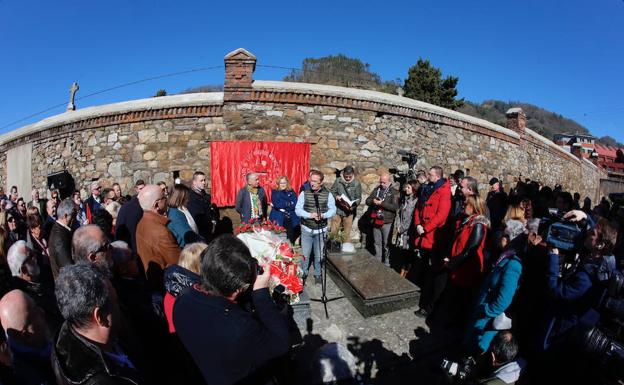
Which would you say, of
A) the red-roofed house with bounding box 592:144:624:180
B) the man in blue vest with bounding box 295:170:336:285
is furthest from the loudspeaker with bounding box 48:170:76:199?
the red-roofed house with bounding box 592:144:624:180

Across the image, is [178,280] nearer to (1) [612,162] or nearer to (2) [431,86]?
(2) [431,86]

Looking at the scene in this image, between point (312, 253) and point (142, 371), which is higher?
point (142, 371)

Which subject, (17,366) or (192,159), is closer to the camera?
(17,366)

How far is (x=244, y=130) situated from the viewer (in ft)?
27.5

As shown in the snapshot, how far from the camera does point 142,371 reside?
185 centimetres

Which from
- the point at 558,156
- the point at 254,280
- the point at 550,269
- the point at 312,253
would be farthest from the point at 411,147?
the point at 558,156

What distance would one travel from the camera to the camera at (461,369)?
2742 millimetres

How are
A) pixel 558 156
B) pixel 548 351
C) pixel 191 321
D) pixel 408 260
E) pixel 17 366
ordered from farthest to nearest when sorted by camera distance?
pixel 558 156, pixel 408 260, pixel 548 351, pixel 17 366, pixel 191 321

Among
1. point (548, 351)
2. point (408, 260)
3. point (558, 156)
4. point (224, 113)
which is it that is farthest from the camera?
point (558, 156)

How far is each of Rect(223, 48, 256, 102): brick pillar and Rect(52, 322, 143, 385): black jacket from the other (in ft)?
24.2

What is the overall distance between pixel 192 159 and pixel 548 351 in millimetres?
7713

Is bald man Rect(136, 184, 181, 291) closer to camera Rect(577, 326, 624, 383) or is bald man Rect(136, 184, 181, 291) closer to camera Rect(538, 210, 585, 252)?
camera Rect(577, 326, 624, 383)

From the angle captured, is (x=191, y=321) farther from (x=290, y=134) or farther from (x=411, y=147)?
(x=411, y=147)

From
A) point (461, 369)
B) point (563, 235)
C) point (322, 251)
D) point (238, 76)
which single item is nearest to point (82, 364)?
point (461, 369)
